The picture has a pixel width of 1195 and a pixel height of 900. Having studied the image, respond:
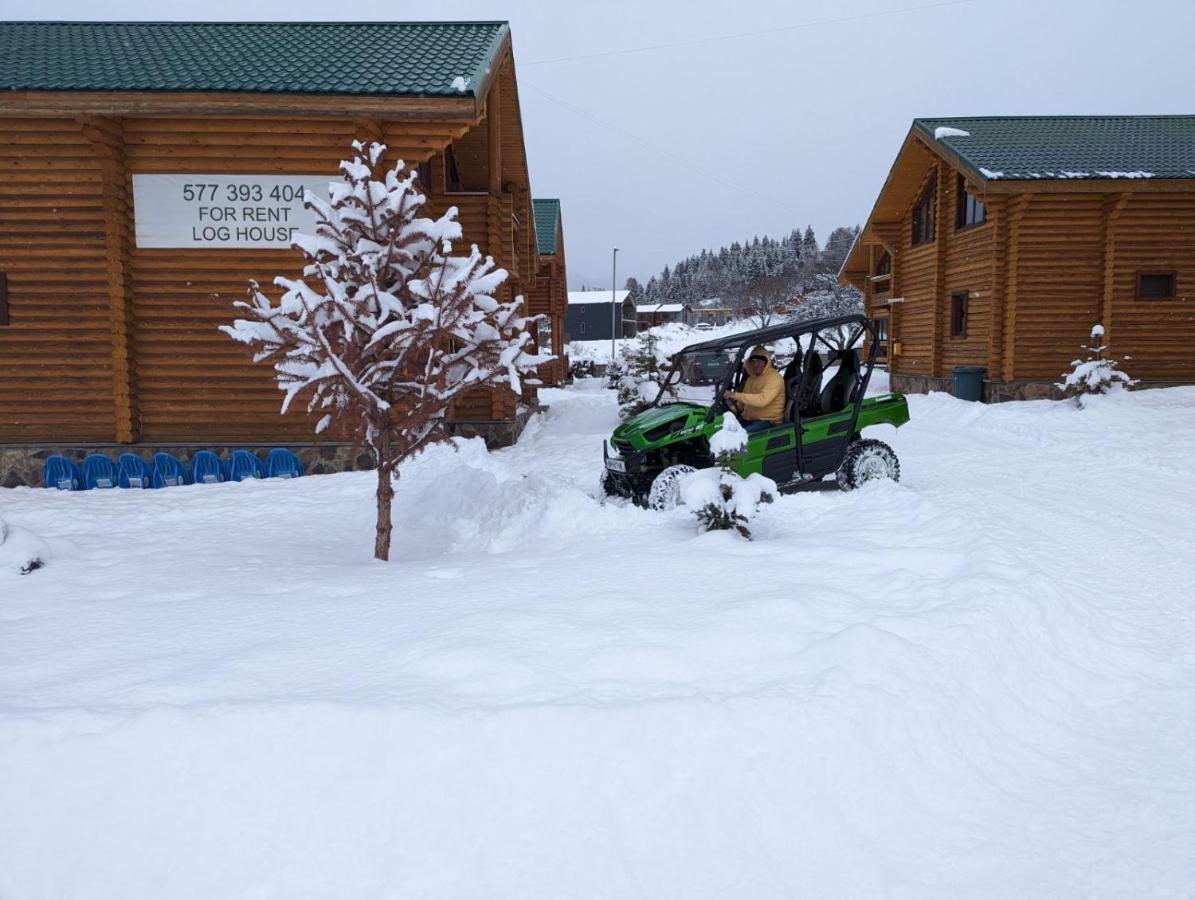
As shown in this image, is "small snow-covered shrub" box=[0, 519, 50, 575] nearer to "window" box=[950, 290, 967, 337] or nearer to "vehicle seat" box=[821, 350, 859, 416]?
"vehicle seat" box=[821, 350, 859, 416]

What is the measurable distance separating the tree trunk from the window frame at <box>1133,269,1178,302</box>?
1656cm

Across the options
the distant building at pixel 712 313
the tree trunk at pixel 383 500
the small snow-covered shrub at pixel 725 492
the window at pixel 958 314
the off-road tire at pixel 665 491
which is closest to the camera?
the small snow-covered shrub at pixel 725 492

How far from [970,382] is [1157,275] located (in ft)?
13.4

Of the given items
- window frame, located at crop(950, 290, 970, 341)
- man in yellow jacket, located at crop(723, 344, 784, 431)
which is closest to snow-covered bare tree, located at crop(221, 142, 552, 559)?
man in yellow jacket, located at crop(723, 344, 784, 431)

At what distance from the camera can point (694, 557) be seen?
209 inches

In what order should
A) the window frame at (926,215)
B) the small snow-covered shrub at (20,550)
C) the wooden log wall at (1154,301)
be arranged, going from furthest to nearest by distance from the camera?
the window frame at (926,215)
the wooden log wall at (1154,301)
the small snow-covered shrub at (20,550)

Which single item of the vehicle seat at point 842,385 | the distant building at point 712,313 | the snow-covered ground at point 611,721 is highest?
the distant building at point 712,313

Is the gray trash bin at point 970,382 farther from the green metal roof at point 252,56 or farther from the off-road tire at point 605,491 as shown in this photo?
the off-road tire at point 605,491

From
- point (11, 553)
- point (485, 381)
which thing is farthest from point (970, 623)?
point (11, 553)

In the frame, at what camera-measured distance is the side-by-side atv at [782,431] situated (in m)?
7.42

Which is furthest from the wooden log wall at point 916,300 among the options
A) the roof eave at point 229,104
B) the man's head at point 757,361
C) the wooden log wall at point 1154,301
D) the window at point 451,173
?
the roof eave at point 229,104

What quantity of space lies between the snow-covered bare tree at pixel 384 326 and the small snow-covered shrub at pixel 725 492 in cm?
147

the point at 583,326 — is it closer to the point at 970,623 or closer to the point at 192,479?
the point at 192,479

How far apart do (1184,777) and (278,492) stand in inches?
323
